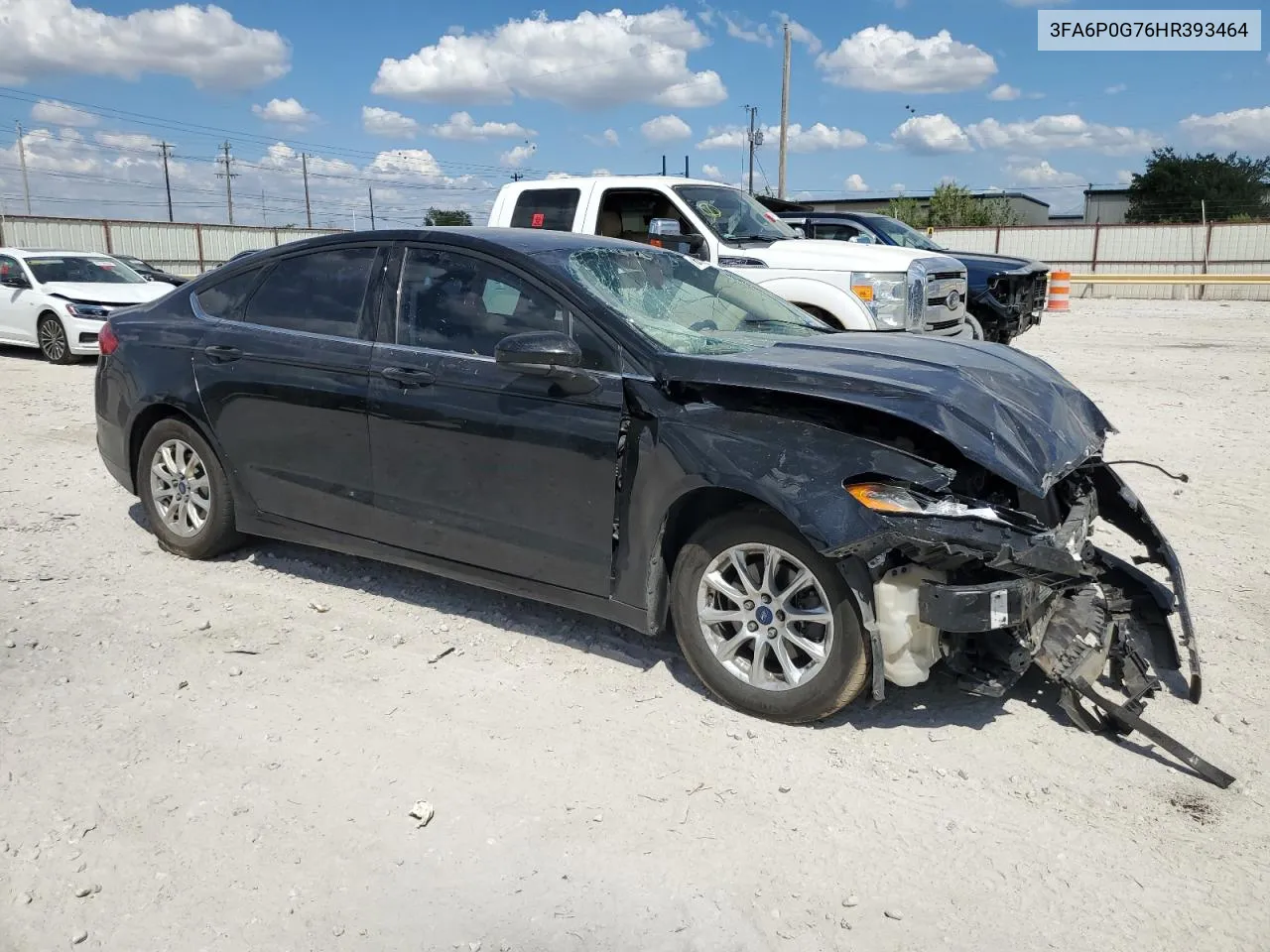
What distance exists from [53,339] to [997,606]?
574 inches

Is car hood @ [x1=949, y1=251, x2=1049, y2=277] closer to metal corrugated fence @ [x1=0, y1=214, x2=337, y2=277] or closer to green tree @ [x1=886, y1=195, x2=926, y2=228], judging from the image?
metal corrugated fence @ [x1=0, y1=214, x2=337, y2=277]

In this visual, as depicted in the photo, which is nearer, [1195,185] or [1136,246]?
[1136,246]

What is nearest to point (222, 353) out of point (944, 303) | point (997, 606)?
point (997, 606)

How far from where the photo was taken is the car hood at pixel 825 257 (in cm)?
862

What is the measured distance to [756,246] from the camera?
9.06 meters

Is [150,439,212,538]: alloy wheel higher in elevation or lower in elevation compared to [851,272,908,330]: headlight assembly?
lower

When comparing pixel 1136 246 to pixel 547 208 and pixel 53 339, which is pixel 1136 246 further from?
pixel 53 339

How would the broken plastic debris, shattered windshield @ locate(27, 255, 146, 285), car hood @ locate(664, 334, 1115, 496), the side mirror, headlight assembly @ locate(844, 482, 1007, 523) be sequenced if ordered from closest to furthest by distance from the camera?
the broken plastic debris → headlight assembly @ locate(844, 482, 1007, 523) → car hood @ locate(664, 334, 1115, 496) → the side mirror → shattered windshield @ locate(27, 255, 146, 285)

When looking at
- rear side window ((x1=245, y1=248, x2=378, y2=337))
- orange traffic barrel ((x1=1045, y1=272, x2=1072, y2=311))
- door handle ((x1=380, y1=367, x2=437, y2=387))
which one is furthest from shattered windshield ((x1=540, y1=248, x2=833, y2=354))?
orange traffic barrel ((x1=1045, y1=272, x2=1072, y2=311))

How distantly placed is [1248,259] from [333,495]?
1411 inches

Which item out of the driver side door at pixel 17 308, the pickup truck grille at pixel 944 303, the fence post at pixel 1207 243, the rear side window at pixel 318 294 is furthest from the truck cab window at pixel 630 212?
the fence post at pixel 1207 243

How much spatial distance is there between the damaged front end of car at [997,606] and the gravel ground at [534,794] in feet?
0.65

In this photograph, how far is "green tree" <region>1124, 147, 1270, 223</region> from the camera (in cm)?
5828

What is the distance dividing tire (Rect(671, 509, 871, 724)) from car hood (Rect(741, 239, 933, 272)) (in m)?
5.45
